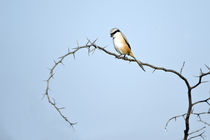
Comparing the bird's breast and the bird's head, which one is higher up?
the bird's head

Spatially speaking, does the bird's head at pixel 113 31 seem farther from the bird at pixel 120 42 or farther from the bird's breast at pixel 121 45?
the bird's breast at pixel 121 45

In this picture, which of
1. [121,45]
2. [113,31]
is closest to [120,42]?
[121,45]

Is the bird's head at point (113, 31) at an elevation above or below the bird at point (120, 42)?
above

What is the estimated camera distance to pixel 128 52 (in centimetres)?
575

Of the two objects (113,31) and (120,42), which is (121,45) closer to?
(120,42)

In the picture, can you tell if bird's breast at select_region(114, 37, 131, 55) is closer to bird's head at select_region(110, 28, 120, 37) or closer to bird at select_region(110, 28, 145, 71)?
bird at select_region(110, 28, 145, 71)

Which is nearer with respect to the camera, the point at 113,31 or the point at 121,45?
the point at 113,31

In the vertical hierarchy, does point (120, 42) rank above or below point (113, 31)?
below

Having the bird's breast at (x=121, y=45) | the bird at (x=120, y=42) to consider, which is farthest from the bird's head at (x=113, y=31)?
the bird's breast at (x=121, y=45)

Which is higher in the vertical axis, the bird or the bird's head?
the bird's head

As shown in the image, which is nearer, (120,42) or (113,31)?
(113,31)

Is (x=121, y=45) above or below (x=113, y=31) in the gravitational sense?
below

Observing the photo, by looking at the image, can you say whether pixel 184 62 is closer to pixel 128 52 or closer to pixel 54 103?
pixel 54 103

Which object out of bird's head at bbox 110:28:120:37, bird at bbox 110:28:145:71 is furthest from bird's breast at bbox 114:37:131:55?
bird's head at bbox 110:28:120:37
